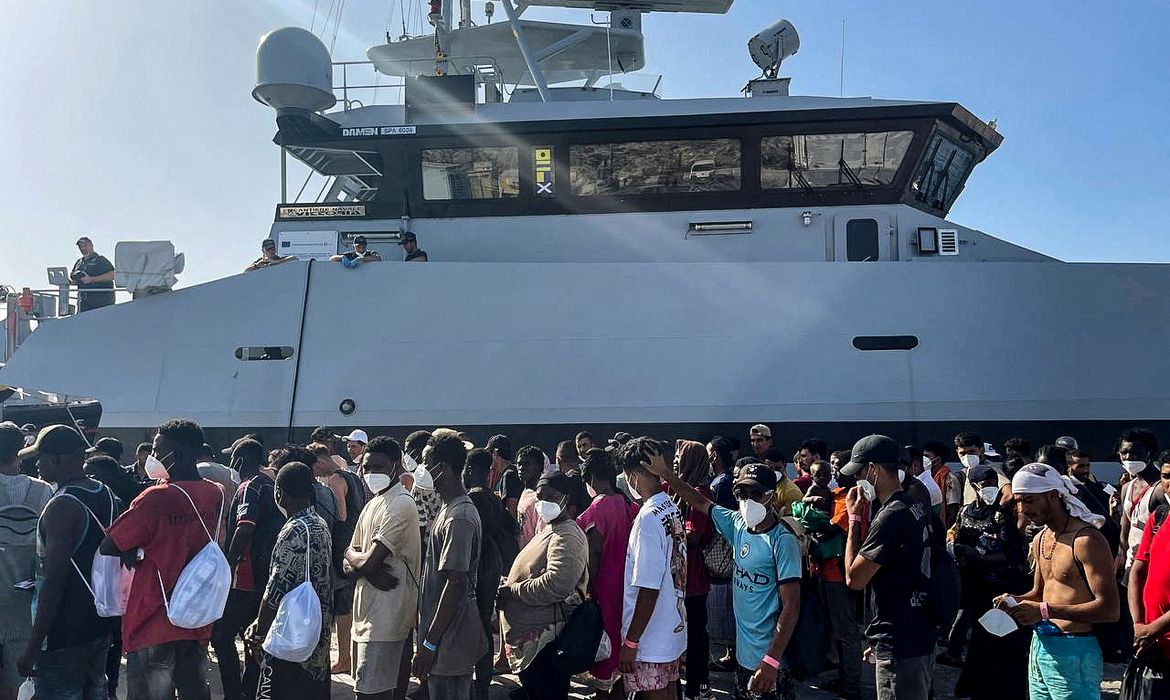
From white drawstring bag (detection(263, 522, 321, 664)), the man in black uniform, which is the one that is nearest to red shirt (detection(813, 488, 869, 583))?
white drawstring bag (detection(263, 522, 321, 664))

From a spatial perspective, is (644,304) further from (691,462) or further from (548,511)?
(548,511)

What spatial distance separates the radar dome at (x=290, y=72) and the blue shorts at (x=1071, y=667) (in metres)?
8.84

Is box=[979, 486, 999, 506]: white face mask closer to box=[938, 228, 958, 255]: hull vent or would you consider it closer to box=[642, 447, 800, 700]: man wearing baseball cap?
box=[642, 447, 800, 700]: man wearing baseball cap

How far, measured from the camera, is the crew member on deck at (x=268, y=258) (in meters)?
8.85

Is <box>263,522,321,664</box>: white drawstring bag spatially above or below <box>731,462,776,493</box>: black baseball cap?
below

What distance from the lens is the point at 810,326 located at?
330 inches

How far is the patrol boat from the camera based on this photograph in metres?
8.30

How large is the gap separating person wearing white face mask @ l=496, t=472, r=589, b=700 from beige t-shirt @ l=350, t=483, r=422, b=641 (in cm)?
51

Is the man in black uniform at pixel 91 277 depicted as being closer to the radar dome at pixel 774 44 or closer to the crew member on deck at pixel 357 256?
the crew member on deck at pixel 357 256

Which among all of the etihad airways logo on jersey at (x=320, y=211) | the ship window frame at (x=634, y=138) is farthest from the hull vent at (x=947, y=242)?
the etihad airways logo on jersey at (x=320, y=211)

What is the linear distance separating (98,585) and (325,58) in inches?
296

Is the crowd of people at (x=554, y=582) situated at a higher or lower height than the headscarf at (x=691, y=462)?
lower

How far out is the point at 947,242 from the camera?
28.8 feet

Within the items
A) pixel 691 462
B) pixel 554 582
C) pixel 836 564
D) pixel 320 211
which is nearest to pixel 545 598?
pixel 554 582
